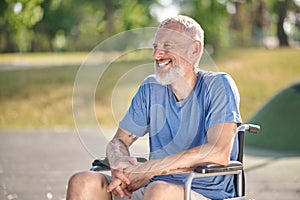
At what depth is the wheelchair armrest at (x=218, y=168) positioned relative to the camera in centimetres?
329

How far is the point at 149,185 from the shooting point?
3312 mm

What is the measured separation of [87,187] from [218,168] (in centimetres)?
59

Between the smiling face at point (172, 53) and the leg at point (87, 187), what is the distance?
1.79ft

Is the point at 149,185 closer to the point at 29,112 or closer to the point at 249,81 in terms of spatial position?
the point at 29,112

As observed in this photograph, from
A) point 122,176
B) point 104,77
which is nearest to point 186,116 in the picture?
point 122,176

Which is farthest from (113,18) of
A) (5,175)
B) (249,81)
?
(5,175)

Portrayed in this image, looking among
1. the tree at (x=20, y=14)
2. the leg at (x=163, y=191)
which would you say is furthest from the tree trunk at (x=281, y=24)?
the leg at (x=163, y=191)

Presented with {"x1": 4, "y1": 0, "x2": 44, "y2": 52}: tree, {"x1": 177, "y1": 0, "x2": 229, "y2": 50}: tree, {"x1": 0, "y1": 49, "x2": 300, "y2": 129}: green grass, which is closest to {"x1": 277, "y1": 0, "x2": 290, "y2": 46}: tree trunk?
{"x1": 177, "y1": 0, "x2": 229, "y2": 50}: tree

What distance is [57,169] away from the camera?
8102 millimetres

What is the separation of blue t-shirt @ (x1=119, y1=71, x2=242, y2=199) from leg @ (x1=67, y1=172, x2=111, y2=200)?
0.28 m

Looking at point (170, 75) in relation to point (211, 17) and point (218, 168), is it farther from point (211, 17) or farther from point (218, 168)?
point (211, 17)

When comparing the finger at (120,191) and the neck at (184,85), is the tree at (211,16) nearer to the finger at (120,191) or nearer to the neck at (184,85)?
the neck at (184,85)

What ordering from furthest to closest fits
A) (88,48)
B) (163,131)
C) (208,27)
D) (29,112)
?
(88,48), (208,27), (29,112), (163,131)

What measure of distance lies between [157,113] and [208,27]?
63.9 feet
